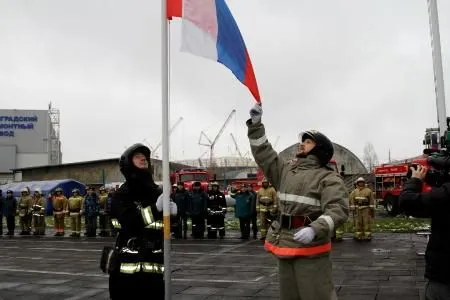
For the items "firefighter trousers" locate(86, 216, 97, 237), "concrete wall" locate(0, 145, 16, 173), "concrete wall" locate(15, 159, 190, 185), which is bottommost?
"firefighter trousers" locate(86, 216, 97, 237)

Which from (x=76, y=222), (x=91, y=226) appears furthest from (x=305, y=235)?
(x=76, y=222)

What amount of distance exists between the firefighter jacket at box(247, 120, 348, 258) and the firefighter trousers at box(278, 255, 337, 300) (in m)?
0.07

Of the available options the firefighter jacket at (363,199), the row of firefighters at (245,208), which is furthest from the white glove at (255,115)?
the firefighter jacket at (363,199)

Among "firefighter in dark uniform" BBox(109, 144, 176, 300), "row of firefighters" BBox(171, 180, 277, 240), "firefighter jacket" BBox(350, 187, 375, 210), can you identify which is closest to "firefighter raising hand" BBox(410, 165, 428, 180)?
"firefighter in dark uniform" BBox(109, 144, 176, 300)

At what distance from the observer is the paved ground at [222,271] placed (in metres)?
8.00

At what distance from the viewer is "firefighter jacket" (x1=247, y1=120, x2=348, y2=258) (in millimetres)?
4117

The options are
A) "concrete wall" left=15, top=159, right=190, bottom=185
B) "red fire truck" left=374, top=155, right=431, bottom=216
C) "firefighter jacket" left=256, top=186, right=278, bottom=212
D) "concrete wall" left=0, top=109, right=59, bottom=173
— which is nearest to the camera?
"firefighter jacket" left=256, top=186, right=278, bottom=212

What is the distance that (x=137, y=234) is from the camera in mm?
4469

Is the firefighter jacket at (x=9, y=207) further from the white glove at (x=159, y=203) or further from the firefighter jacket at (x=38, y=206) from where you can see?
the white glove at (x=159, y=203)

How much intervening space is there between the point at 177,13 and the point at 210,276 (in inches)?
224

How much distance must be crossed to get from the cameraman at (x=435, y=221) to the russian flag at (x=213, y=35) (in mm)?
1698

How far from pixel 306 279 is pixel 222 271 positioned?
6.10 metres

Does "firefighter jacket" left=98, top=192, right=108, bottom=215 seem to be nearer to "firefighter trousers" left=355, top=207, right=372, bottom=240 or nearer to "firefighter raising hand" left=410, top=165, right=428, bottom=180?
"firefighter trousers" left=355, top=207, right=372, bottom=240

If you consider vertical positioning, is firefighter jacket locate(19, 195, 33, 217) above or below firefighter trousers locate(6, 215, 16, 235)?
above
